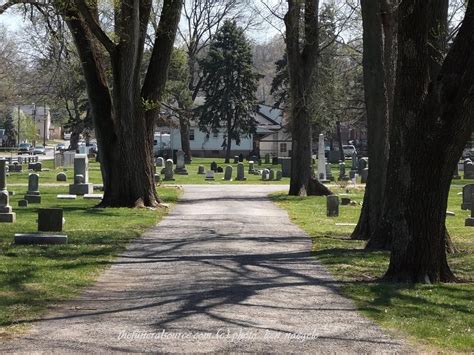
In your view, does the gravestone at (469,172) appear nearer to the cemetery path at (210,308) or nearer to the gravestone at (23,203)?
the gravestone at (23,203)

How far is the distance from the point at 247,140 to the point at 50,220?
69950 mm

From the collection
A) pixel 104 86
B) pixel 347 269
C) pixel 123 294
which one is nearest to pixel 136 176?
pixel 104 86

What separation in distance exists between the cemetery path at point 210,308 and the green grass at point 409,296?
28 cm

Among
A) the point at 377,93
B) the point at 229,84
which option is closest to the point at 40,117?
the point at 229,84

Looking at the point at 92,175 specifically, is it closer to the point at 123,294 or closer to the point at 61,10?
the point at 61,10

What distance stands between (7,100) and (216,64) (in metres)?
20.4

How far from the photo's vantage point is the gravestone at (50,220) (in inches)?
666

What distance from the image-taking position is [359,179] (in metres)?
46.4

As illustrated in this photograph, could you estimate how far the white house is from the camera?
277 feet

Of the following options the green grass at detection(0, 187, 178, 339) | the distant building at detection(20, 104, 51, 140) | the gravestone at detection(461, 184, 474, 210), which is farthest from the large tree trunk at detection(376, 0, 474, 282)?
the distant building at detection(20, 104, 51, 140)

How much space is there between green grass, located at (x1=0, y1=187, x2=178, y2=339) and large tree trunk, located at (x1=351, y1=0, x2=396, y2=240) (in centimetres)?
493

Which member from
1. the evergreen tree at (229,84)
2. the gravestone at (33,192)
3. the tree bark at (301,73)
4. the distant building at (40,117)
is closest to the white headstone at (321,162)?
the tree bark at (301,73)

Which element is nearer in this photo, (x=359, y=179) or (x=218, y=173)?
(x=359, y=179)

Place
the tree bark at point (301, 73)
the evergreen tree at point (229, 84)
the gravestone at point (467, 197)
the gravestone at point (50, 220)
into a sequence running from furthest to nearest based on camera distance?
the evergreen tree at point (229, 84), the tree bark at point (301, 73), the gravestone at point (467, 197), the gravestone at point (50, 220)
